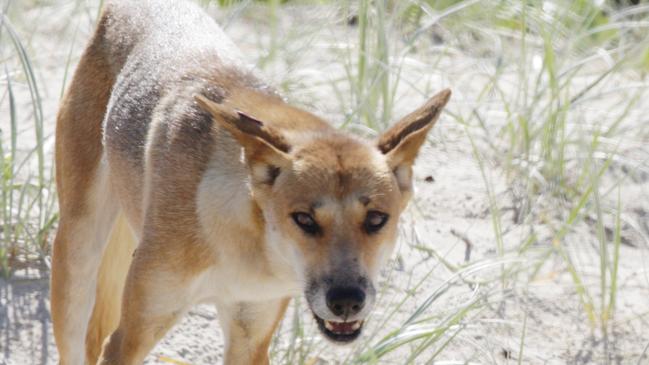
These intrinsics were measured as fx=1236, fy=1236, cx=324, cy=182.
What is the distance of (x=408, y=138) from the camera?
13.9 ft

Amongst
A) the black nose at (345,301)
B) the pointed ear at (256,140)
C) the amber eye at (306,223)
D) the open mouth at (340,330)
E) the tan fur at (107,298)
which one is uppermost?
the pointed ear at (256,140)

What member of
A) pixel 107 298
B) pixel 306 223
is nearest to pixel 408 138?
pixel 306 223

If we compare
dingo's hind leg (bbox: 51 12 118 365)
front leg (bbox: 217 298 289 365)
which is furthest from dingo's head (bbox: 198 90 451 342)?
dingo's hind leg (bbox: 51 12 118 365)

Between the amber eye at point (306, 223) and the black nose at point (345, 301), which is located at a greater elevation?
the amber eye at point (306, 223)

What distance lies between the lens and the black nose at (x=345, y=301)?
3.91 meters

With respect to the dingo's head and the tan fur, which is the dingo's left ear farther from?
the tan fur

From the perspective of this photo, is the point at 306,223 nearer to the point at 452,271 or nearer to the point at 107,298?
the point at 107,298

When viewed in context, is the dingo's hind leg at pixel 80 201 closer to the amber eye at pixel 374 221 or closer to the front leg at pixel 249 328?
the front leg at pixel 249 328

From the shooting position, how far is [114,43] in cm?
511

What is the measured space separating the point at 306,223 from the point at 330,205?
0.11m

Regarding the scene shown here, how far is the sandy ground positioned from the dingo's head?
25.8 inches

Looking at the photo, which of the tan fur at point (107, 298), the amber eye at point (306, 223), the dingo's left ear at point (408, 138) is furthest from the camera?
the tan fur at point (107, 298)

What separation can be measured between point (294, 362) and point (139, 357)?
1.07 m

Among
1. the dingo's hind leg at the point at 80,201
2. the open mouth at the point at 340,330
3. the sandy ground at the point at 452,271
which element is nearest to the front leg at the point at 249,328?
the sandy ground at the point at 452,271
